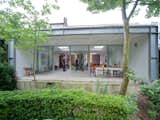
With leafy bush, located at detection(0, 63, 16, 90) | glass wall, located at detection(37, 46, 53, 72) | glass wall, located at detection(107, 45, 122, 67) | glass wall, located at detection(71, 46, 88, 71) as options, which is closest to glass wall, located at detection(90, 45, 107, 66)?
glass wall, located at detection(71, 46, 88, 71)

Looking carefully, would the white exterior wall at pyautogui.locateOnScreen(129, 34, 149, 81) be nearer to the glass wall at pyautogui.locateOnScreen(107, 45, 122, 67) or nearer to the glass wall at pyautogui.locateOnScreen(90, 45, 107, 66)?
the glass wall at pyautogui.locateOnScreen(107, 45, 122, 67)

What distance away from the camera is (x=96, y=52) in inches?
859

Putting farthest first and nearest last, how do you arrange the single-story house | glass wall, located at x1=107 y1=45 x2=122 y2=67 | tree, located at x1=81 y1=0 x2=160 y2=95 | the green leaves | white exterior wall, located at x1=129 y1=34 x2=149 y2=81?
glass wall, located at x1=107 y1=45 x2=122 y2=67 < white exterior wall, located at x1=129 y1=34 x2=149 y2=81 < the single-story house < the green leaves < tree, located at x1=81 y1=0 x2=160 y2=95

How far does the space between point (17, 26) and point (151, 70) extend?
869cm

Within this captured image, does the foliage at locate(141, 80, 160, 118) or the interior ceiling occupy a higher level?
the interior ceiling

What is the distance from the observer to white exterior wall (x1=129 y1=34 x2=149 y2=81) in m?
13.4

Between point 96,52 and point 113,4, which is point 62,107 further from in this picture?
point 96,52

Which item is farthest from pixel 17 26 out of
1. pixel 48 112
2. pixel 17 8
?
pixel 48 112

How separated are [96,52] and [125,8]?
14.3 meters

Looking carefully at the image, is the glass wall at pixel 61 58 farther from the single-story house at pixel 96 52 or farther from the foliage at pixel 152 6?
the foliage at pixel 152 6

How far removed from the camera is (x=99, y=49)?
21625mm

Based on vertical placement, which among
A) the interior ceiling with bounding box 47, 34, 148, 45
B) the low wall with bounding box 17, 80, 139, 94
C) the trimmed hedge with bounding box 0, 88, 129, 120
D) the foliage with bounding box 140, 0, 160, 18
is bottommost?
the low wall with bounding box 17, 80, 139, 94

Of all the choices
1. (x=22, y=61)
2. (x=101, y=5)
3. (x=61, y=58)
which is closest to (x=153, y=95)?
(x=101, y=5)

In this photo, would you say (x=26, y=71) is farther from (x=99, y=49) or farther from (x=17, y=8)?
(x=17, y=8)
